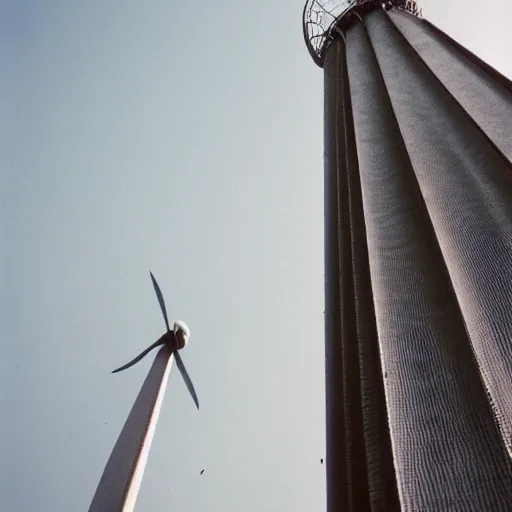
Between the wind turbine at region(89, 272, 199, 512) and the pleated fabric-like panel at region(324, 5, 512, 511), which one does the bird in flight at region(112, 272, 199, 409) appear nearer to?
the wind turbine at region(89, 272, 199, 512)

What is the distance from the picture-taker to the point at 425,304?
55.0 inches

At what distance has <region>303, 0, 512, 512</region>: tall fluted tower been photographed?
3.11ft

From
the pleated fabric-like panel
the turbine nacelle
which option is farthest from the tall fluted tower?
the turbine nacelle

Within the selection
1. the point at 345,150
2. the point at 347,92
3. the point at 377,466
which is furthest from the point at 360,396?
the point at 347,92

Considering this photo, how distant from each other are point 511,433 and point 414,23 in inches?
202

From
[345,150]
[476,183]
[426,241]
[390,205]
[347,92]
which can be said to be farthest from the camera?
[347,92]

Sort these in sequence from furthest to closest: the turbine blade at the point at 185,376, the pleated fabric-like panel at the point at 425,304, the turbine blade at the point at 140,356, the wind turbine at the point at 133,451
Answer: the turbine blade at the point at 185,376, the turbine blade at the point at 140,356, the wind turbine at the point at 133,451, the pleated fabric-like panel at the point at 425,304

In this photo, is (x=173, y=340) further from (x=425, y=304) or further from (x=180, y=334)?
(x=425, y=304)

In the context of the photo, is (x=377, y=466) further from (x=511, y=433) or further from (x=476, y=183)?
(x=476, y=183)

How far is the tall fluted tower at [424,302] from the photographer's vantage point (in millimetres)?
947

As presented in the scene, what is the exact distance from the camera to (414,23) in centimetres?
482

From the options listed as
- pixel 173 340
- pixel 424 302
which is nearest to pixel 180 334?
pixel 173 340

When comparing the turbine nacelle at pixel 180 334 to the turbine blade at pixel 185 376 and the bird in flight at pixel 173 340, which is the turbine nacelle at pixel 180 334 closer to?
the bird in flight at pixel 173 340

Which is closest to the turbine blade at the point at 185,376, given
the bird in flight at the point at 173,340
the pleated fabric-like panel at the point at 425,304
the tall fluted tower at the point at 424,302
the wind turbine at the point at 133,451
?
the bird in flight at the point at 173,340
